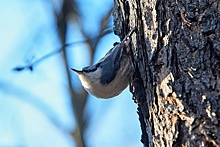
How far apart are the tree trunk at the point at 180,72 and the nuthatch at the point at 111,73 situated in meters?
0.26

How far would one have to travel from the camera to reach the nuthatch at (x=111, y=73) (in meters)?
2.24

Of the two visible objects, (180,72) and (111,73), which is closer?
(180,72)

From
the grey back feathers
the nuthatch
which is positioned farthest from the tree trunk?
the grey back feathers

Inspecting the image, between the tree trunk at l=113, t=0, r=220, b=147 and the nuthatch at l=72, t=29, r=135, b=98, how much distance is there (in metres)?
0.26

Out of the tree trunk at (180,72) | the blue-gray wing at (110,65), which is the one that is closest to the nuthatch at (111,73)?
the blue-gray wing at (110,65)

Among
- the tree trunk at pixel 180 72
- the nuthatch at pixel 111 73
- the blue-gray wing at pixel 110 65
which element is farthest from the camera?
the blue-gray wing at pixel 110 65

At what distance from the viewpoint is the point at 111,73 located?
240 centimetres

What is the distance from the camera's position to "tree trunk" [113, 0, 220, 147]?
5.41 feet

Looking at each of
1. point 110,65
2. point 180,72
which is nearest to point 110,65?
point 110,65

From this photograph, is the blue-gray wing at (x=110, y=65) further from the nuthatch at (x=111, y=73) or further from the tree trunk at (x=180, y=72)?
the tree trunk at (x=180, y=72)

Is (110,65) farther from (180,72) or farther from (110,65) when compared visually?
(180,72)

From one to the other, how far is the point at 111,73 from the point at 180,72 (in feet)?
2.29

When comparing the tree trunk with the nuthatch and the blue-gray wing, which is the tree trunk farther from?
the blue-gray wing

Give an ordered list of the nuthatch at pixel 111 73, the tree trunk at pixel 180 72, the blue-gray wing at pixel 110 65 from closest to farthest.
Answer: the tree trunk at pixel 180 72 < the nuthatch at pixel 111 73 < the blue-gray wing at pixel 110 65
